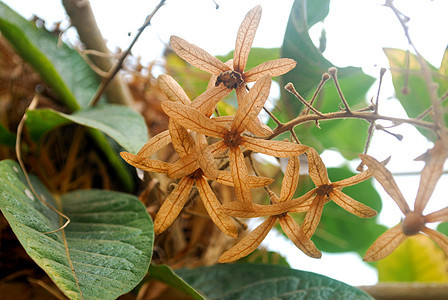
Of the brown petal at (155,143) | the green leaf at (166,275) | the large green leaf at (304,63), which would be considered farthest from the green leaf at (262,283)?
the brown petal at (155,143)

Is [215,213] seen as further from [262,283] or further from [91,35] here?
[91,35]

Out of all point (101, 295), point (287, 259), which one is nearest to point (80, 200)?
point (101, 295)

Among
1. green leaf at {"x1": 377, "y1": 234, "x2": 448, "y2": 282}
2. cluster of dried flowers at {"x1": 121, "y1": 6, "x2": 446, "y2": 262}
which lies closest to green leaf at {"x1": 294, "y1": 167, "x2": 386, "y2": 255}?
green leaf at {"x1": 377, "y1": 234, "x2": 448, "y2": 282}

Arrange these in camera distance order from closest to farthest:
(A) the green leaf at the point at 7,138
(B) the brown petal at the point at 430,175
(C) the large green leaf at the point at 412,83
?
(B) the brown petal at the point at 430,175
(C) the large green leaf at the point at 412,83
(A) the green leaf at the point at 7,138

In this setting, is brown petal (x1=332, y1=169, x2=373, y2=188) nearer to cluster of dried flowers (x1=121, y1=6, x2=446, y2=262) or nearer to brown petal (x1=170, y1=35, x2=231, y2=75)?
cluster of dried flowers (x1=121, y1=6, x2=446, y2=262)

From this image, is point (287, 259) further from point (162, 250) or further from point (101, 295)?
point (101, 295)

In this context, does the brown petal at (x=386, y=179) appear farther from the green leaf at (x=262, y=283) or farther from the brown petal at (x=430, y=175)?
the green leaf at (x=262, y=283)

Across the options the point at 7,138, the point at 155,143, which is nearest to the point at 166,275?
the point at 155,143
